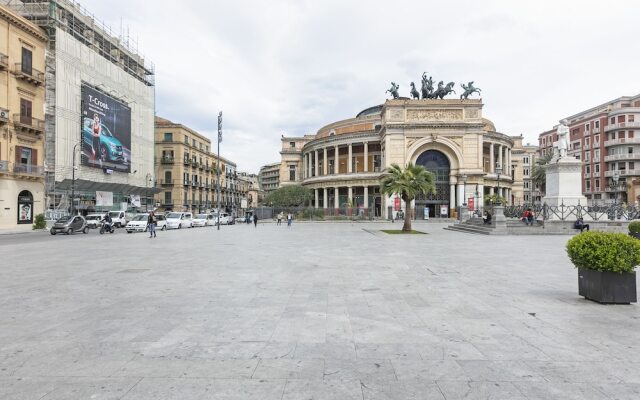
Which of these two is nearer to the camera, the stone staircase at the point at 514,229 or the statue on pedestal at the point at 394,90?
the stone staircase at the point at 514,229

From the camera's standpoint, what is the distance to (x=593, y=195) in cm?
6769

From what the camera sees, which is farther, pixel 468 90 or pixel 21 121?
pixel 468 90

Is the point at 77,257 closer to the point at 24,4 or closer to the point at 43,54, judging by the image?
the point at 43,54

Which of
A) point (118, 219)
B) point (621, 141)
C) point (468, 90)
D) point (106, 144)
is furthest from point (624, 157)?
point (106, 144)

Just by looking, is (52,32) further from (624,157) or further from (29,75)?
(624,157)

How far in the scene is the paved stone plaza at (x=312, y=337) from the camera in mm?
3463

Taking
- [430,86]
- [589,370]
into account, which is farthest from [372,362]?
[430,86]

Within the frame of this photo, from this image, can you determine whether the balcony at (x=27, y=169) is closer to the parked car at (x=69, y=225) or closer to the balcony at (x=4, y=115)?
the balcony at (x=4, y=115)

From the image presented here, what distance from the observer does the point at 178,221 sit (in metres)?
36.3

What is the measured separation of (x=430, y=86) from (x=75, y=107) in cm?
4973

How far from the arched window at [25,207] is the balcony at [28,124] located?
214 inches

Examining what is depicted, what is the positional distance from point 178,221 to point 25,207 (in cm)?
1250

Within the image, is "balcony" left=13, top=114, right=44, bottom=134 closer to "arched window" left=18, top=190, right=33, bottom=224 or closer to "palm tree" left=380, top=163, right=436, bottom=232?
"arched window" left=18, top=190, right=33, bottom=224

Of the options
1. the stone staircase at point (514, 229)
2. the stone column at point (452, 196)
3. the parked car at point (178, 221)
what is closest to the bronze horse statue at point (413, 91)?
the stone column at point (452, 196)
